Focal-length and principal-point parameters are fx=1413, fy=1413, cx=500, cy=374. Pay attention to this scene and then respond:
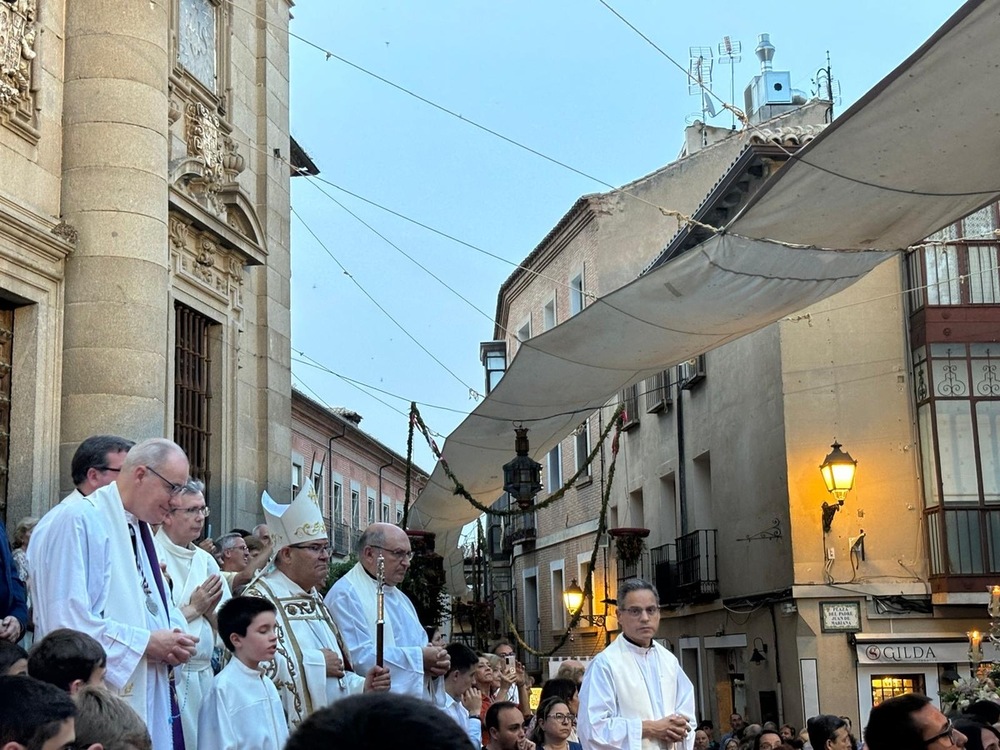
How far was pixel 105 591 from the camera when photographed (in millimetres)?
5074

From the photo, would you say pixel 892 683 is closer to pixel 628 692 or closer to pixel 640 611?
pixel 628 692

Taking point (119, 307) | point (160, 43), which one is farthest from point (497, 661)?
point (160, 43)

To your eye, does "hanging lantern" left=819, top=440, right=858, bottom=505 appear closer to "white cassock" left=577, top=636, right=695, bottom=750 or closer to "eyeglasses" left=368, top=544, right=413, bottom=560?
"white cassock" left=577, top=636, right=695, bottom=750

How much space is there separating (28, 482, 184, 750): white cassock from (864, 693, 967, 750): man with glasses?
8.18 feet

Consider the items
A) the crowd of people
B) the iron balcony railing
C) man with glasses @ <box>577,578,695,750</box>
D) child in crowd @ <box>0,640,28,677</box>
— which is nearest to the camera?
the crowd of people

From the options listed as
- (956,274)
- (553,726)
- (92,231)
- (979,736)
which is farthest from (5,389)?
(956,274)

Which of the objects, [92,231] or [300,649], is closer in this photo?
[300,649]

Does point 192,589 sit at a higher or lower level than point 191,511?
lower

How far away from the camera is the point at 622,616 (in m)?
7.09

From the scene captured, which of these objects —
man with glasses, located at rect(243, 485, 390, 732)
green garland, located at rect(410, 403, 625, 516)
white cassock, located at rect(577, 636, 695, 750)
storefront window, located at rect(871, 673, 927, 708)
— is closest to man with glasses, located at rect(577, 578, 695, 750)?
white cassock, located at rect(577, 636, 695, 750)

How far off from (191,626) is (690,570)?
17.1 metres

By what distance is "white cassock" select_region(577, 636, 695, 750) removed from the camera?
6895 millimetres

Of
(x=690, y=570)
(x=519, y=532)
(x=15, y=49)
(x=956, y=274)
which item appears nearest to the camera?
(x=15, y=49)

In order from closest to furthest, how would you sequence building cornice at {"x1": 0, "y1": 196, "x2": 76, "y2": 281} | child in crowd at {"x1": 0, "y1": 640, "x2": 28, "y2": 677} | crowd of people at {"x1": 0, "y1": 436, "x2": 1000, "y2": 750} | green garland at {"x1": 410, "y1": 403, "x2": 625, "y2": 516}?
crowd of people at {"x1": 0, "y1": 436, "x2": 1000, "y2": 750} < child in crowd at {"x1": 0, "y1": 640, "x2": 28, "y2": 677} < building cornice at {"x1": 0, "y1": 196, "x2": 76, "y2": 281} < green garland at {"x1": 410, "y1": 403, "x2": 625, "y2": 516}
